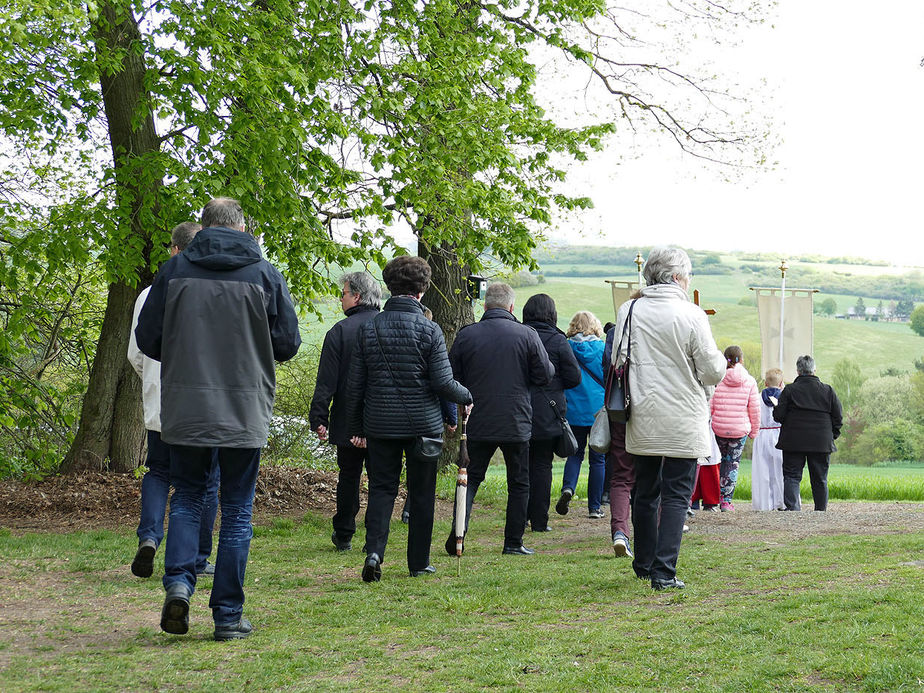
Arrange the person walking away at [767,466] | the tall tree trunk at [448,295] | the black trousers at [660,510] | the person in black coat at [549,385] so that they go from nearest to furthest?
the black trousers at [660,510] < the person in black coat at [549,385] < the person walking away at [767,466] < the tall tree trunk at [448,295]

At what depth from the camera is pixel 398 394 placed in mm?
6344

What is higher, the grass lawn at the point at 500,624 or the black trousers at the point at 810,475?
the grass lawn at the point at 500,624

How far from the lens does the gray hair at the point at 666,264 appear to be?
6.12 meters

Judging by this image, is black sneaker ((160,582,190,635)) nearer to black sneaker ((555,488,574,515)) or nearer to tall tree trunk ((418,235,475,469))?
black sneaker ((555,488,574,515))

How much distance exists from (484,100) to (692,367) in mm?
6146

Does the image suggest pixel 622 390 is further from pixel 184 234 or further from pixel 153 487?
pixel 153 487

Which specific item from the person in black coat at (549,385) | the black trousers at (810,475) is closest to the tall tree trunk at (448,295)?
the black trousers at (810,475)

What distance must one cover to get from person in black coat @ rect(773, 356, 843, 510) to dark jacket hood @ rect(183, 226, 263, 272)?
28.4ft

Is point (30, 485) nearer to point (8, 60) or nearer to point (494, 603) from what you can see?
point (8, 60)

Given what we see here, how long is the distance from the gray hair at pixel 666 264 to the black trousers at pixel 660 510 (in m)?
1.09

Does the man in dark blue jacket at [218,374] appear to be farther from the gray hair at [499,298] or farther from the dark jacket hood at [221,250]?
the gray hair at [499,298]

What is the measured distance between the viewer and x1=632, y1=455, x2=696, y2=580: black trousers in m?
5.93

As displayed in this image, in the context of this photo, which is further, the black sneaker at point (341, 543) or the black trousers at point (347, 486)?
the black sneaker at point (341, 543)

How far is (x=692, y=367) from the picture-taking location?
19.7 ft
